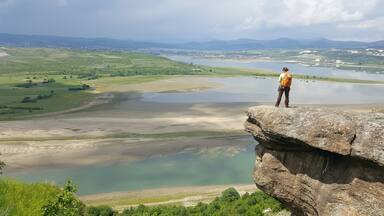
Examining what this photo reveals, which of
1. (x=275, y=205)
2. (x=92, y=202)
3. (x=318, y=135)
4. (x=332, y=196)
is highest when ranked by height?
(x=318, y=135)

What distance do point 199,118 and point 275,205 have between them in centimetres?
7606

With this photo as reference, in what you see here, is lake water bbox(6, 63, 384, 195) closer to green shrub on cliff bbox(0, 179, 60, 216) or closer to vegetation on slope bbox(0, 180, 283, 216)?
vegetation on slope bbox(0, 180, 283, 216)

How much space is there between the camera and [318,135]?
21.6 meters

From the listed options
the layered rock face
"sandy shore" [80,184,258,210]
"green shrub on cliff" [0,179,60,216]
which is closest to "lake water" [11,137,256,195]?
"sandy shore" [80,184,258,210]

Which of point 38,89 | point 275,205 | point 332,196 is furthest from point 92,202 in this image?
point 38,89

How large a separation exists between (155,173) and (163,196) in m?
10.9

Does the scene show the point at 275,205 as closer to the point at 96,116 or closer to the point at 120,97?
the point at 96,116

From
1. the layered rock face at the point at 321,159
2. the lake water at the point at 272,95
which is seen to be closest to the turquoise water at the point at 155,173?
the layered rock face at the point at 321,159

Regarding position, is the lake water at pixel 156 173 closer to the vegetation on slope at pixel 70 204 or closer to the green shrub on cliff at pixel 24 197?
the vegetation on slope at pixel 70 204

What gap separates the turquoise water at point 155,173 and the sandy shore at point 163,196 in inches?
89.6

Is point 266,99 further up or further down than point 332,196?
further down

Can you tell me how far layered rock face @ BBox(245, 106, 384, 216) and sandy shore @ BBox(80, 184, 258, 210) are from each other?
34.2 m

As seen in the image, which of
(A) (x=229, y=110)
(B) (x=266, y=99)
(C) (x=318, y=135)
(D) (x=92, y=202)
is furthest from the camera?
(B) (x=266, y=99)

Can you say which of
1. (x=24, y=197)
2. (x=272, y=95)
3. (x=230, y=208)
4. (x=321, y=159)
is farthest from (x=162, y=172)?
(x=272, y=95)
